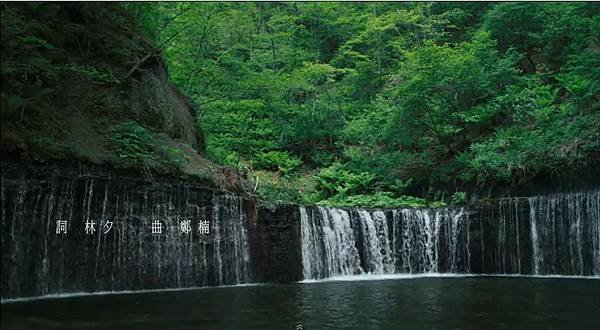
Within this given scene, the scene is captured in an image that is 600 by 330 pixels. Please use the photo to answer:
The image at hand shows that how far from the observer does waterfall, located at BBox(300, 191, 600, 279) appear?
13547 millimetres

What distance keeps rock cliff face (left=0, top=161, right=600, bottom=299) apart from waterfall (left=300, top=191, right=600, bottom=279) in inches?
1.1

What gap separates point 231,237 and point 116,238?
2.72m

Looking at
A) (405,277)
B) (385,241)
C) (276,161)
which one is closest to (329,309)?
(405,277)

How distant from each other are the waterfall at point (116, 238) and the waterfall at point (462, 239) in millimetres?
2566

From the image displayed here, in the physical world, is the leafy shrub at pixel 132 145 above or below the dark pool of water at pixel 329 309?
above

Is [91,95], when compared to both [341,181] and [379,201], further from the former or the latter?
[341,181]

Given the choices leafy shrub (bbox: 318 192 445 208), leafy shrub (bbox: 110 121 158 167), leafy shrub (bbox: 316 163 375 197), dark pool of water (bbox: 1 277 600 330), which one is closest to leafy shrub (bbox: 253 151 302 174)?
leafy shrub (bbox: 316 163 375 197)

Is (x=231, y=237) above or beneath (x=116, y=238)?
beneath

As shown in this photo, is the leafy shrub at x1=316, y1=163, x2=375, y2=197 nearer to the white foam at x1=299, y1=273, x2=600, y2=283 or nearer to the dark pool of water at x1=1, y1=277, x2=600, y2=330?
the white foam at x1=299, y1=273, x2=600, y2=283

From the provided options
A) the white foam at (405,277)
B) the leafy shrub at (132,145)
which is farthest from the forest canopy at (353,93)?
the white foam at (405,277)

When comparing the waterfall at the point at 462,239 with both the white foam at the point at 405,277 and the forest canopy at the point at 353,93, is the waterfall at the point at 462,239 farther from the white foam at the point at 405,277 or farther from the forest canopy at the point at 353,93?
the forest canopy at the point at 353,93

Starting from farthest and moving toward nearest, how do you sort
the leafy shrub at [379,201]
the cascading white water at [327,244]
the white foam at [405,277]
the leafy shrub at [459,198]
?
the leafy shrub at [379,201] → the leafy shrub at [459,198] → the cascading white water at [327,244] → the white foam at [405,277]

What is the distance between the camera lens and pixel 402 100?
19234mm

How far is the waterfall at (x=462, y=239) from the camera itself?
13.5 metres
